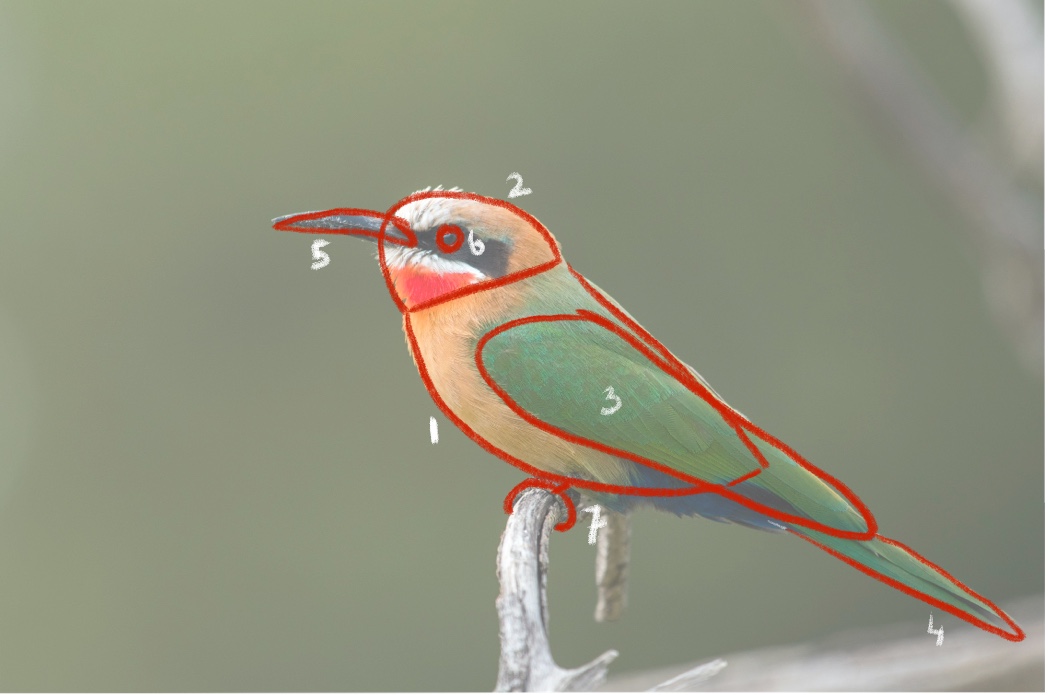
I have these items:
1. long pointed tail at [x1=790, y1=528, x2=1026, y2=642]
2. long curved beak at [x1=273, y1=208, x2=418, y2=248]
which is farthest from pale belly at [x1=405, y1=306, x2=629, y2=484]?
long pointed tail at [x1=790, y1=528, x2=1026, y2=642]

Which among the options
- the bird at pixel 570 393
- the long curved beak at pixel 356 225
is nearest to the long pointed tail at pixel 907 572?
the bird at pixel 570 393

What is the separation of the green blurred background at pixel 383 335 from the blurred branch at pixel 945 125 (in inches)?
2.3

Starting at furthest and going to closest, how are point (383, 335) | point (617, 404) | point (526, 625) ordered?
point (383, 335) → point (617, 404) → point (526, 625)

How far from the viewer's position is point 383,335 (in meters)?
1.66

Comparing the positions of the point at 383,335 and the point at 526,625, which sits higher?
the point at 383,335

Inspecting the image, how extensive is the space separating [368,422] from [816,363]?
2.67 feet

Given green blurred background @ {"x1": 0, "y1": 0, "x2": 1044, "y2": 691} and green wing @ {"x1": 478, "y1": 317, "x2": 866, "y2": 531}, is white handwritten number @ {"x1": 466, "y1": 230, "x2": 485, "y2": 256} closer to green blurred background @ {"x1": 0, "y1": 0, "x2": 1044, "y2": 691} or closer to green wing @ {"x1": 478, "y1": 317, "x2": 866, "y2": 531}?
green wing @ {"x1": 478, "y1": 317, "x2": 866, "y2": 531}

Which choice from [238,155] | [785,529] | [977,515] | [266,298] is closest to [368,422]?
[266,298]

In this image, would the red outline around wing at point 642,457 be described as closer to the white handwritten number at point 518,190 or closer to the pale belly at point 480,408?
the pale belly at point 480,408

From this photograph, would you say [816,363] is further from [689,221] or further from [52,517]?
[52,517]

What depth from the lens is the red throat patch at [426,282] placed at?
4.70 ft

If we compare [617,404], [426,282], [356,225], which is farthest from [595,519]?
[356,225]

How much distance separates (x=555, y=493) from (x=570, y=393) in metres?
0.14

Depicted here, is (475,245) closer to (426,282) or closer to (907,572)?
(426,282)
